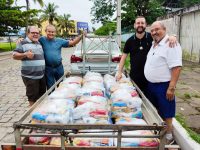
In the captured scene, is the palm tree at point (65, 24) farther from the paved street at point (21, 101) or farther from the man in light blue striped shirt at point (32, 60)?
the man in light blue striped shirt at point (32, 60)

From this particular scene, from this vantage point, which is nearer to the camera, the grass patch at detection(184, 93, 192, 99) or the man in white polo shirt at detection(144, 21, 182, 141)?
the man in white polo shirt at detection(144, 21, 182, 141)

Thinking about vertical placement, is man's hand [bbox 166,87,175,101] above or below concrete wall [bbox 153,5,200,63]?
below

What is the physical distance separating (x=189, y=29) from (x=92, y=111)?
14380 mm

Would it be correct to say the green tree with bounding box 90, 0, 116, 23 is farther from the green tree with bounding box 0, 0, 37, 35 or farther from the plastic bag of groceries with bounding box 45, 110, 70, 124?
the plastic bag of groceries with bounding box 45, 110, 70, 124

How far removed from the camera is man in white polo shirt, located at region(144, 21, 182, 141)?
3998mm

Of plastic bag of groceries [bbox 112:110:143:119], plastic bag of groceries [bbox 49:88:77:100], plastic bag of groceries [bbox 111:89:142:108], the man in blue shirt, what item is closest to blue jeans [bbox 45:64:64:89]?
the man in blue shirt

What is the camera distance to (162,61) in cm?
411

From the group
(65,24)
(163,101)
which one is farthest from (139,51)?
(65,24)

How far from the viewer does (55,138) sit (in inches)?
120

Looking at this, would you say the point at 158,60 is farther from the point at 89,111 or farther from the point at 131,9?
the point at 131,9

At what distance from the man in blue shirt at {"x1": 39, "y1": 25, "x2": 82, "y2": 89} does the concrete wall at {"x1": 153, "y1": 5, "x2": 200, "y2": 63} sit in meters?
10.7

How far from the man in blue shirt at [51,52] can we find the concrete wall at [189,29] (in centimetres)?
1069

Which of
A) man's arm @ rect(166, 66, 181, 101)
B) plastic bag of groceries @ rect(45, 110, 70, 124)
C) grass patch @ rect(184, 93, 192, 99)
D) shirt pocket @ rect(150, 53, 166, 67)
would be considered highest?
shirt pocket @ rect(150, 53, 166, 67)

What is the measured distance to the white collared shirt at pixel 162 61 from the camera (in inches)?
157
